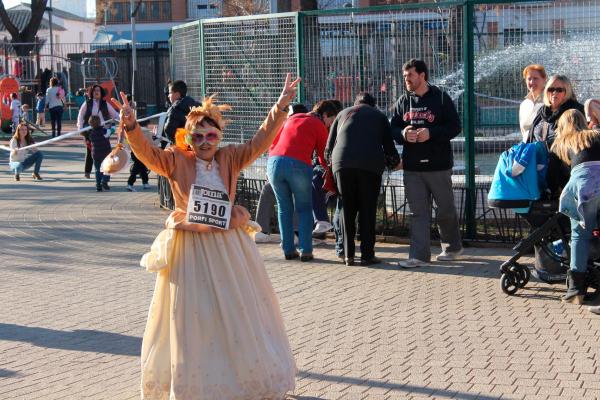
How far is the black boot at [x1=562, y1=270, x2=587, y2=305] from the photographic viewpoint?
842cm

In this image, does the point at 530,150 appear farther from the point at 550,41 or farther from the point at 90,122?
the point at 90,122

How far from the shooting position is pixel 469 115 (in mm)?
→ 11148

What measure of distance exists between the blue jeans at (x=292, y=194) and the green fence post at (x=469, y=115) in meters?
1.82

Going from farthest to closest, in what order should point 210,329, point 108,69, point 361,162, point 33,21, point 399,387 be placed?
1. point 33,21
2. point 108,69
3. point 361,162
4. point 399,387
5. point 210,329

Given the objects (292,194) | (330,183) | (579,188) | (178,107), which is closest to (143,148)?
(579,188)

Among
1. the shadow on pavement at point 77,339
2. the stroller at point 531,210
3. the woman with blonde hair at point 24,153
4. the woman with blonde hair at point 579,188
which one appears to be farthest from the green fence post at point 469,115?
the woman with blonde hair at point 24,153

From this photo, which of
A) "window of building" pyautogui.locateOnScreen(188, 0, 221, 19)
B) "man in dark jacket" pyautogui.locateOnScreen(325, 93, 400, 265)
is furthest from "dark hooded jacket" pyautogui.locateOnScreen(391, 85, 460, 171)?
"window of building" pyautogui.locateOnScreen(188, 0, 221, 19)

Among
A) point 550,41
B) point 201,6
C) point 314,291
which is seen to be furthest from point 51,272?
point 201,6

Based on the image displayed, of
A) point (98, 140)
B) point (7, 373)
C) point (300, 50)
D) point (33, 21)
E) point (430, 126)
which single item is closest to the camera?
point (7, 373)

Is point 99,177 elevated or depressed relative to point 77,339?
elevated

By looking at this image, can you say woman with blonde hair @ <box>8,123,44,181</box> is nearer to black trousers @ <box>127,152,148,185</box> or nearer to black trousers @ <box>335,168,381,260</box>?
black trousers @ <box>127,152,148,185</box>

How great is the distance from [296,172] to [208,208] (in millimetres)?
4367

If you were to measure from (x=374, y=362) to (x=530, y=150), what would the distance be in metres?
2.68

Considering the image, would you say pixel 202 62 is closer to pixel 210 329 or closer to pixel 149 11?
pixel 210 329
